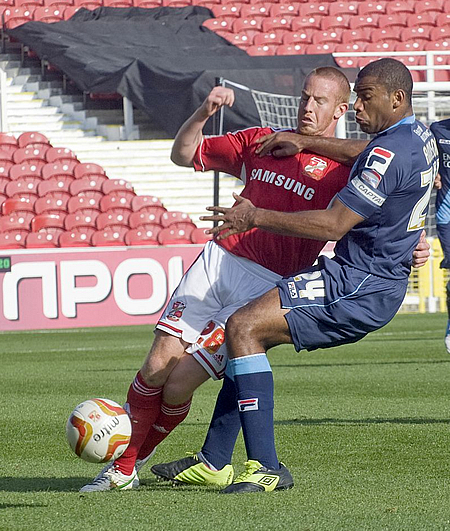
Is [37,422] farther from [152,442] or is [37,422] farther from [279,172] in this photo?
[279,172]

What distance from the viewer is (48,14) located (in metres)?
24.0

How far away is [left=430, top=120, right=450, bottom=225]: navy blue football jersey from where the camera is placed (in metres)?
9.16

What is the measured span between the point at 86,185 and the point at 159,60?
319 centimetres

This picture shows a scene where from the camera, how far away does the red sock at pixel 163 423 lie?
5.00 metres

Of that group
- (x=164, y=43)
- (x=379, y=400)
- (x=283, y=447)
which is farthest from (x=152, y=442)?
(x=164, y=43)

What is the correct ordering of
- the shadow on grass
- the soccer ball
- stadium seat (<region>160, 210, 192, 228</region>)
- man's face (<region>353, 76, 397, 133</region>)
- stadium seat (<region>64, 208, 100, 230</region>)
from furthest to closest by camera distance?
1. stadium seat (<region>160, 210, 192, 228</region>)
2. stadium seat (<region>64, 208, 100, 230</region>)
3. the shadow on grass
4. man's face (<region>353, 76, 397, 133</region>)
5. the soccer ball

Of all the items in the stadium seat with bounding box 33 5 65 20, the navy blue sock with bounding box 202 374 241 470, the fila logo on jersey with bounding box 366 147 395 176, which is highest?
the stadium seat with bounding box 33 5 65 20

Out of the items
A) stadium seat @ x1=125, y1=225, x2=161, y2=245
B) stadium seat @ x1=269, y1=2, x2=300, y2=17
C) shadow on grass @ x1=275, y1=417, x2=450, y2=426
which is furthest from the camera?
stadium seat @ x1=269, y1=2, x2=300, y2=17

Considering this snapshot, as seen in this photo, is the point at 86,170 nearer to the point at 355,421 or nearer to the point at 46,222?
the point at 46,222

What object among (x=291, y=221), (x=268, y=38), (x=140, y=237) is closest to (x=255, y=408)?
(x=291, y=221)

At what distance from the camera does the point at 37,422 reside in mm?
7000

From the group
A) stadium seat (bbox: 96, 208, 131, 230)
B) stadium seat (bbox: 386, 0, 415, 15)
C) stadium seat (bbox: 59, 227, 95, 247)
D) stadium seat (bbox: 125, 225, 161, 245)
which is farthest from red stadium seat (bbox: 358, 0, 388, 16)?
stadium seat (bbox: 59, 227, 95, 247)

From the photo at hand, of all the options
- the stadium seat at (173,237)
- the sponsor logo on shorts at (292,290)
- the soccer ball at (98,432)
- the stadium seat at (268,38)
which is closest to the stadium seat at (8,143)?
the stadium seat at (173,237)

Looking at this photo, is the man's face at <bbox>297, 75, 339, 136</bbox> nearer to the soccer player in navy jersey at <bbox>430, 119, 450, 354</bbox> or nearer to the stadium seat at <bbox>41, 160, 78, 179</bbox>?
the soccer player in navy jersey at <bbox>430, 119, 450, 354</bbox>
